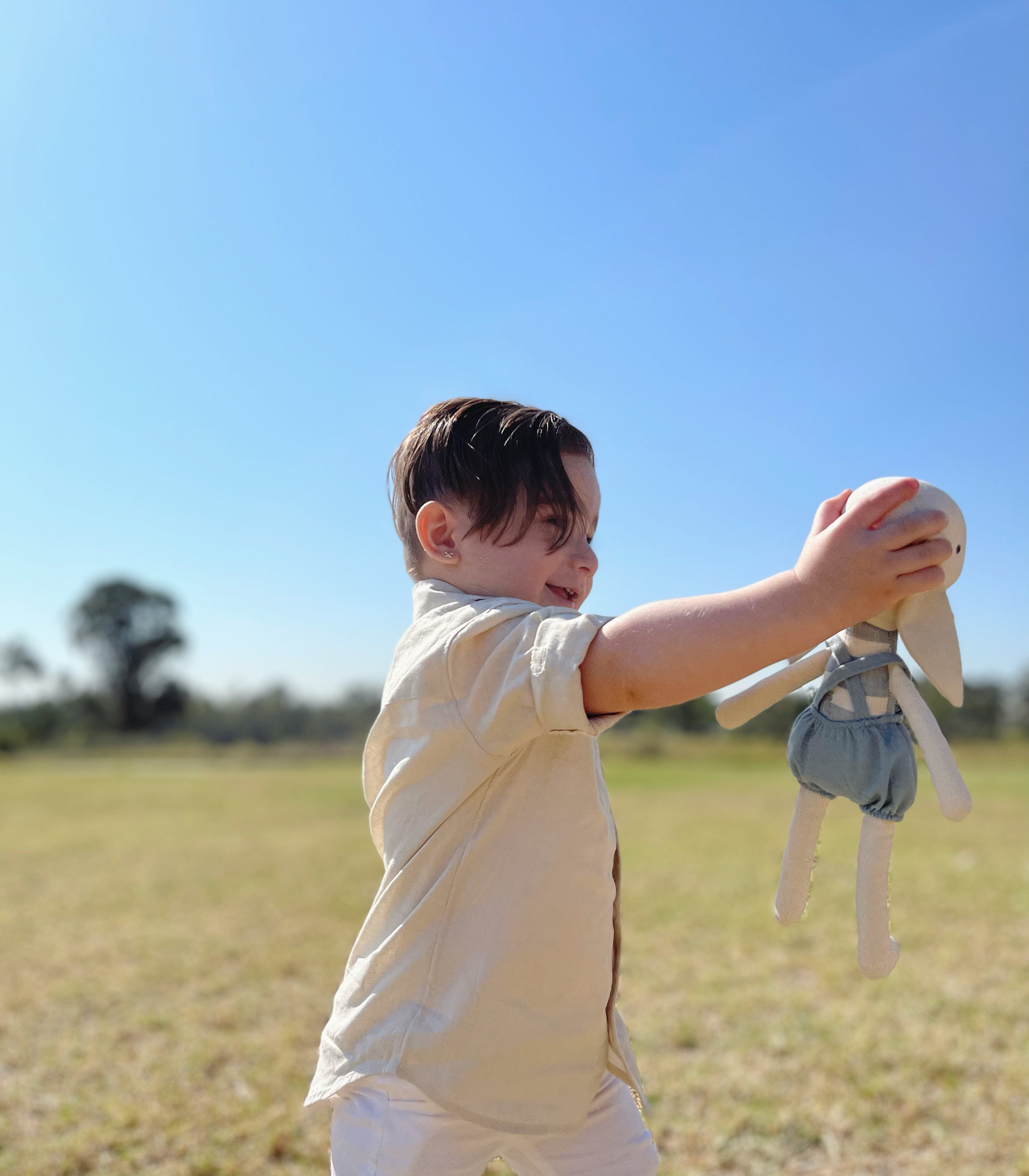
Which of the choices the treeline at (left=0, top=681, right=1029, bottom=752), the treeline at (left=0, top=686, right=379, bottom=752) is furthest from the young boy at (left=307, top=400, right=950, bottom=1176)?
the treeline at (left=0, top=686, right=379, bottom=752)

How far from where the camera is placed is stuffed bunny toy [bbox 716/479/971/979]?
818 millimetres

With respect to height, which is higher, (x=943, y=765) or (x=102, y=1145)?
(x=943, y=765)

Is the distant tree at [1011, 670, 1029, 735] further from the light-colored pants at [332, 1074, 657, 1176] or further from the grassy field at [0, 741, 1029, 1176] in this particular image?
the light-colored pants at [332, 1074, 657, 1176]

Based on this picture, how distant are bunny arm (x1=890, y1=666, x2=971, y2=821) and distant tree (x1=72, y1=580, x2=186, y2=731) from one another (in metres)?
39.9

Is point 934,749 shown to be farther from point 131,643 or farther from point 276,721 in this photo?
point 131,643

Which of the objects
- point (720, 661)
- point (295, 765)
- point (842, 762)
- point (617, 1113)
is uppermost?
point (720, 661)

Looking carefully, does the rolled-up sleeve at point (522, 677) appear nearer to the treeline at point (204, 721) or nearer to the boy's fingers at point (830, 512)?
the boy's fingers at point (830, 512)

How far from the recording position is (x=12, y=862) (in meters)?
6.88

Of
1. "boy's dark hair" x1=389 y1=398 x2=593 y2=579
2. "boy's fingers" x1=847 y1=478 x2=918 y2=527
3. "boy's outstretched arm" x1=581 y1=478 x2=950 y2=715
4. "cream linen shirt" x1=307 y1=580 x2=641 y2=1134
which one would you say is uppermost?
A: "boy's dark hair" x1=389 y1=398 x2=593 y2=579

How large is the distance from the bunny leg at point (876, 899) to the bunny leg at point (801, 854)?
0.21 feet

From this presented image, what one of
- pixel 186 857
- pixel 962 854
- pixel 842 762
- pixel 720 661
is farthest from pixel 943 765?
pixel 186 857

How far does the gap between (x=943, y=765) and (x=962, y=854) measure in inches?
244

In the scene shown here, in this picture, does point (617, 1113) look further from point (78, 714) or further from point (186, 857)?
point (78, 714)

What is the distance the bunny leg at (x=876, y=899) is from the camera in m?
0.83
